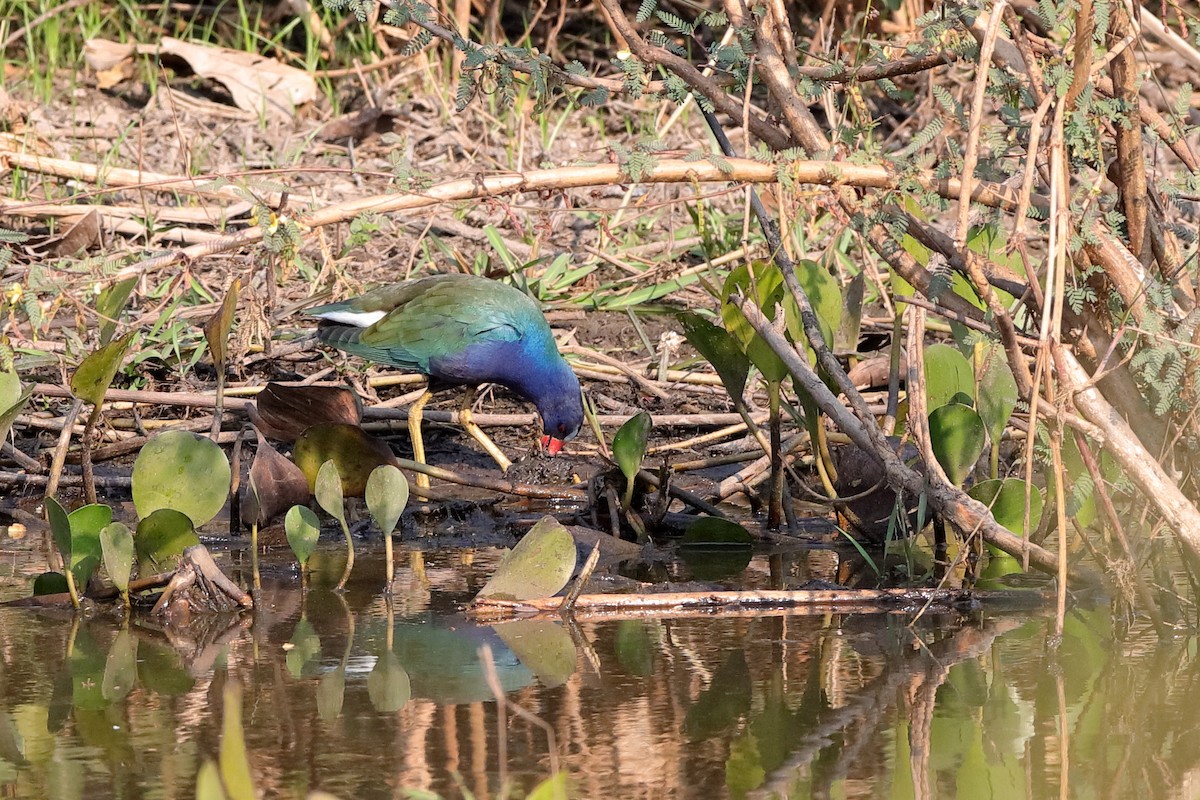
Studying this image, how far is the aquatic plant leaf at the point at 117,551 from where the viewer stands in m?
3.01

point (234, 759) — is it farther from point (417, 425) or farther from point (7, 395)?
point (417, 425)

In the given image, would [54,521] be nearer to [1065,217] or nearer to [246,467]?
[246,467]

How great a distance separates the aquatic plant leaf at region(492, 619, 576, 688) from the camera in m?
2.67

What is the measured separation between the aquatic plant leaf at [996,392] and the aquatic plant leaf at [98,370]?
5.99ft

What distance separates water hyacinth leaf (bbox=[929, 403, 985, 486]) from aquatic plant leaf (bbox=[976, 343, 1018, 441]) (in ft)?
0.24

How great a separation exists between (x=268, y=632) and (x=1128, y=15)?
6.37ft

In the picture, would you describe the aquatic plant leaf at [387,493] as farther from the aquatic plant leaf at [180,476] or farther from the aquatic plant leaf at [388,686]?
the aquatic plant leaf at [388,686]

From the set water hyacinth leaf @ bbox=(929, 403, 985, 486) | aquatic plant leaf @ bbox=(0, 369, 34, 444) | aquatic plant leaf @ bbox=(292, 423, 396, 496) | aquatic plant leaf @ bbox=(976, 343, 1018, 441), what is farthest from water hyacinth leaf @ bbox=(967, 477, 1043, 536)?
aquatic plant leaf @ bbox=(0, 369, 34, 444)

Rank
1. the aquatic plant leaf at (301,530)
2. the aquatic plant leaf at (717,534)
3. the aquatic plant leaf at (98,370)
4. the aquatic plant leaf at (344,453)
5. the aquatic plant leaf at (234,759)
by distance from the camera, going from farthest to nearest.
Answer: the aquatic plant leaf at (344,453), the aquatic plant leaf at (717,534), the aquatic plant leaf at (301,530), the aquatic plant leaf at (98,370), the aquatic plant leaf at (234,759)

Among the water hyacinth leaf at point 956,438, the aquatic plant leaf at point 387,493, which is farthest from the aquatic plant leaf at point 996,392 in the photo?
the aquatic plant leaf at point 387,493

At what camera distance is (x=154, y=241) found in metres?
5.52

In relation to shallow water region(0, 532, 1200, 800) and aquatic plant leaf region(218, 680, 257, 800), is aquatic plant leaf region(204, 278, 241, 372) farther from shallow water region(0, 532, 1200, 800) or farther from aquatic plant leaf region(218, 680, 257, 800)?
aquatic plant leaf region(218, 680, 257, 800)

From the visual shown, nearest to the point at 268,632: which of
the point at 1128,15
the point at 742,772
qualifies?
the point at 742,772

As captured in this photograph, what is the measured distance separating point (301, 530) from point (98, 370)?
1.80ft
